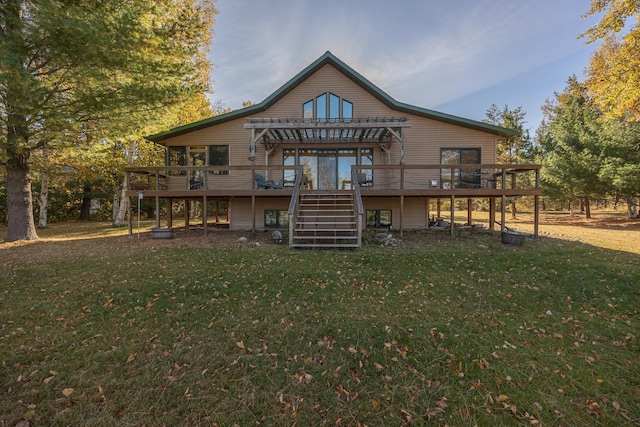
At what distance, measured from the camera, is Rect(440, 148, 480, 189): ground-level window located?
12.2 metres

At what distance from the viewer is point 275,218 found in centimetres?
1304

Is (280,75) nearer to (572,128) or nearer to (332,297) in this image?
(332,297)

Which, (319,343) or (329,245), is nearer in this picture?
(319,343)

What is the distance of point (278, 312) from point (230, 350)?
1036mm

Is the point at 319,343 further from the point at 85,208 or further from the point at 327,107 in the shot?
the point at 85,208

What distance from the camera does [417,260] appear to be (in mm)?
6949

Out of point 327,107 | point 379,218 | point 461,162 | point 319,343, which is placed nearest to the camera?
point 319,343

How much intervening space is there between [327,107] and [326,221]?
656cm

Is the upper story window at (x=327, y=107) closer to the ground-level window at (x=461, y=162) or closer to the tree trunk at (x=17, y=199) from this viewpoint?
the ground-level window at (x=461, y=162)

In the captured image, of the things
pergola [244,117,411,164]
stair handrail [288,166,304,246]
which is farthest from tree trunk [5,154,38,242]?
stair handrail [288,166,304,246]

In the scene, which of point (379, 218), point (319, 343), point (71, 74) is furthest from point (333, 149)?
point (319, 343)

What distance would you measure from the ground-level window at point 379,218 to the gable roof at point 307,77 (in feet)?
16.1

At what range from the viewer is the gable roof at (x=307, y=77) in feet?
40.3

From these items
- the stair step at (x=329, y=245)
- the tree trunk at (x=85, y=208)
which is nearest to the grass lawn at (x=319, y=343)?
the stair step at (x=329, y=245)
